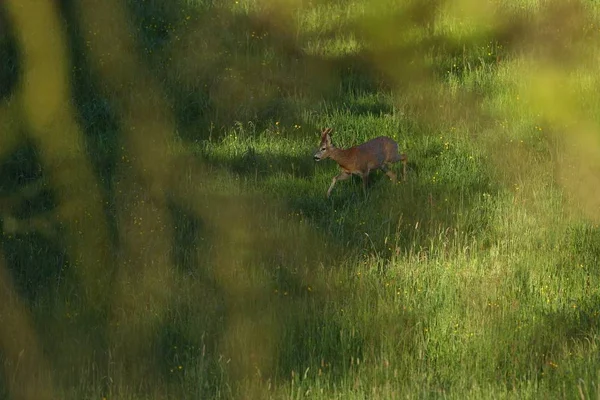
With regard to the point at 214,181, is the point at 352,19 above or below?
above

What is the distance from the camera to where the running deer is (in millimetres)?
9938

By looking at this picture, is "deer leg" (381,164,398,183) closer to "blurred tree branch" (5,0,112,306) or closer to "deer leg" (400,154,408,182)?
"deer leg" (400,154,408,182)

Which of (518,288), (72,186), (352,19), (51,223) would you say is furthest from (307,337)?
(352,19)

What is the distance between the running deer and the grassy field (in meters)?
0.19

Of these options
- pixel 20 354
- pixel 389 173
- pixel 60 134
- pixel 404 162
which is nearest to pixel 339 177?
pixel 389 173

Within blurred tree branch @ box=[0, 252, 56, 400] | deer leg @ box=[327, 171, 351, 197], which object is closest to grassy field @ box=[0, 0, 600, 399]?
blurred tree branch @ box=[0, 252, 56, 400]

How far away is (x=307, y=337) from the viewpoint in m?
6.63

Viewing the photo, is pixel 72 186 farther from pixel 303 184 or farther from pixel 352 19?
pixel 352 19

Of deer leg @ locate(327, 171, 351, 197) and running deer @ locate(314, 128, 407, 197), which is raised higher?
A: running deer @ locate(314, 128, 407, 197)

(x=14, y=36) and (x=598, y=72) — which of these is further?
(x=14, y=36)

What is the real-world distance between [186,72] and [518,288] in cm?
670

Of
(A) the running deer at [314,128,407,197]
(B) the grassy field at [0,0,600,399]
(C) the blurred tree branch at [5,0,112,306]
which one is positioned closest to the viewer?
(B) the grassy field at [0,0,600,399]

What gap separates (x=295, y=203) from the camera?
32.0ft

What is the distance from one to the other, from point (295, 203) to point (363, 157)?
834 mm
